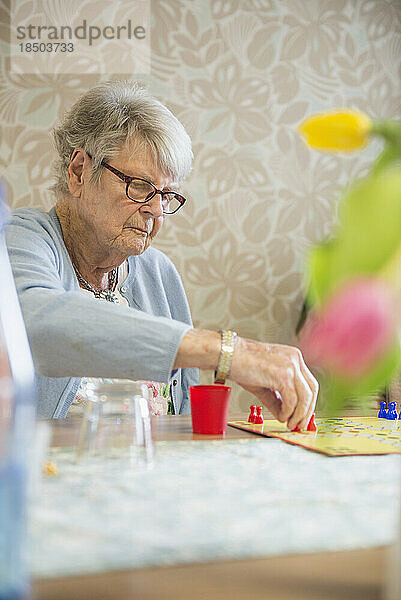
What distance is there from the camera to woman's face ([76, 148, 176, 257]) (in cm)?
171

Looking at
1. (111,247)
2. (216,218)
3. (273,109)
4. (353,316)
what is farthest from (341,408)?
(273,109)

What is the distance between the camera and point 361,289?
0.37 m

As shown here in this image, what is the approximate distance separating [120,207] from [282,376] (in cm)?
83

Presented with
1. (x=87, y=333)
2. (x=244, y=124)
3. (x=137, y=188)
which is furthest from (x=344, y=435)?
(x=244, y=124)

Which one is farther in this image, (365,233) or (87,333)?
(87,333)

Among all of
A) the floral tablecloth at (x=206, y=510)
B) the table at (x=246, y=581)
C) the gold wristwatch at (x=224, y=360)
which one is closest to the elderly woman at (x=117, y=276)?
the gold wristwatch at (x=224, y=360)

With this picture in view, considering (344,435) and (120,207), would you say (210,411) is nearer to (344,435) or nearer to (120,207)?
(344,435)

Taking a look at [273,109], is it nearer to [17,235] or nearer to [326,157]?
[326,157]

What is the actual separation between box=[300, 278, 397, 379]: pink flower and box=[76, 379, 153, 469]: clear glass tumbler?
0.44 meters

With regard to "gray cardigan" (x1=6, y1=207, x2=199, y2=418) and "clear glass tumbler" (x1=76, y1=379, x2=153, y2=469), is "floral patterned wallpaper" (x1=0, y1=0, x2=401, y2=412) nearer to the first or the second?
"gray cardigan" (x1=6, y1=207, x2=199, y2=418)

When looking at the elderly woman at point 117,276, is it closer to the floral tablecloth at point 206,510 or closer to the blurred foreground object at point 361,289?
the floral tablecloth at point 206,510

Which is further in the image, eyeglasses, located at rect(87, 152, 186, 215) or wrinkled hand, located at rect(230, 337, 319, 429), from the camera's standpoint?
eyeglasses, located at rect(87, 152, 186, 215)

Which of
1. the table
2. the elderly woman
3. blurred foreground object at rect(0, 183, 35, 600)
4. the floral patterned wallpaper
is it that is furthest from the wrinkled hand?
the floral patterned wallpaper

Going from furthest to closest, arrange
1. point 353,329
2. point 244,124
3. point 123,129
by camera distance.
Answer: point 244,124
point 123,129
point 353,329
